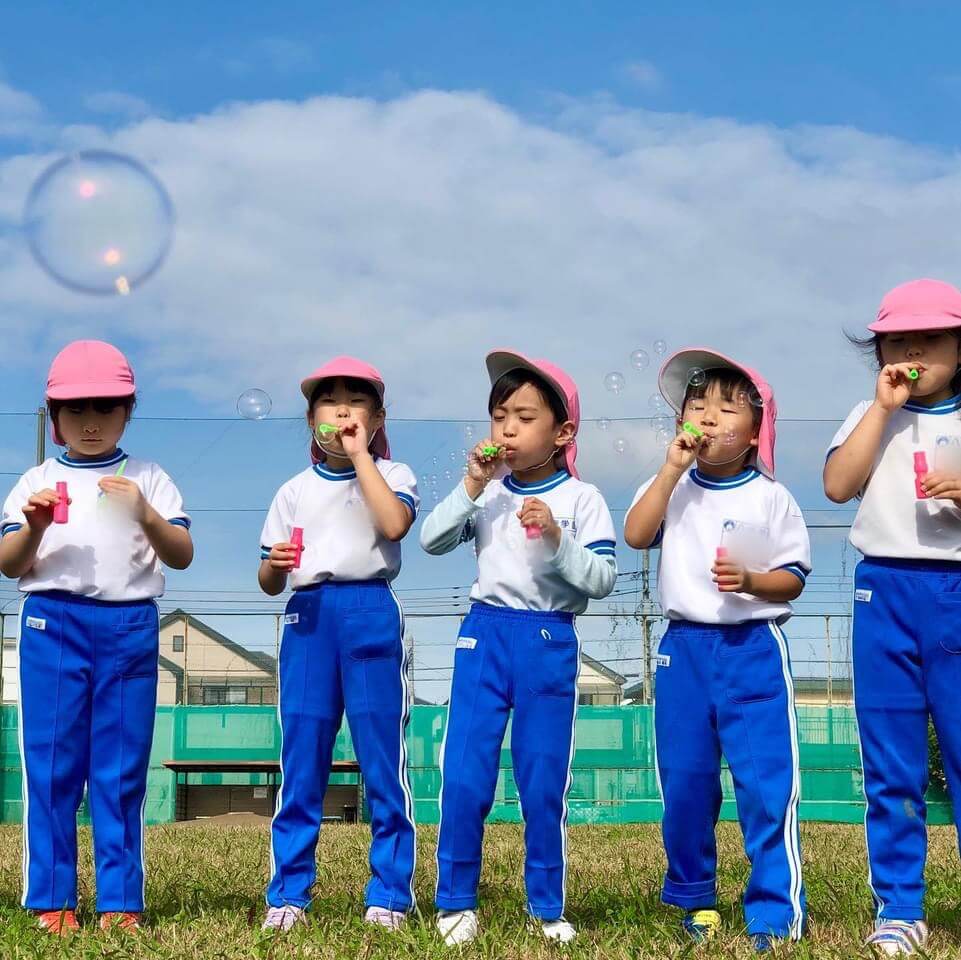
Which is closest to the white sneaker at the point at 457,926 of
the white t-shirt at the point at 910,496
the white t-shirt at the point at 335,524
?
the white t-shirt at the point at 335,524

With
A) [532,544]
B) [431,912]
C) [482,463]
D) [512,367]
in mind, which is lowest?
[431,912]

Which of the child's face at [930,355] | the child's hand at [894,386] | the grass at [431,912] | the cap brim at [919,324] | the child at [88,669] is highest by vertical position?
the cap brim at [919,324]

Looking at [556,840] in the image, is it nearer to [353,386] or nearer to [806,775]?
[353,386]

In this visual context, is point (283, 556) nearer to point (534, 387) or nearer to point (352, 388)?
point (352, 388)

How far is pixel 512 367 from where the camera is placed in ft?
15.3

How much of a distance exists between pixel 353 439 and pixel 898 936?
7.56ft

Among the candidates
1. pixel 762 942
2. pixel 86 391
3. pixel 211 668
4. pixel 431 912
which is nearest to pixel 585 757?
pixel 211 668

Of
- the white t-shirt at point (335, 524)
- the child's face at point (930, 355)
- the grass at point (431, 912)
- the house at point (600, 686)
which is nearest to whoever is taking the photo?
the grass at point (431, 912)

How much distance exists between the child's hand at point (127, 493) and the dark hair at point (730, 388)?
5.99ft

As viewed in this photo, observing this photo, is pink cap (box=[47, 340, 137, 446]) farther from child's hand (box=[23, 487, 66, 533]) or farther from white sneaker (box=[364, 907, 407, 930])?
white sneaker (box=[364, 907, 407, 930])

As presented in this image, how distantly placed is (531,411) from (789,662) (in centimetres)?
119

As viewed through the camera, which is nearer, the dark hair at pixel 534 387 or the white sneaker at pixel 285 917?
the white sneaker at pixel 285 917

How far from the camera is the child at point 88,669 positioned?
4.38 m

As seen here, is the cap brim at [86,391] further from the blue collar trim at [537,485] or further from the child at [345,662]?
the blue collar trim at [537,485]
